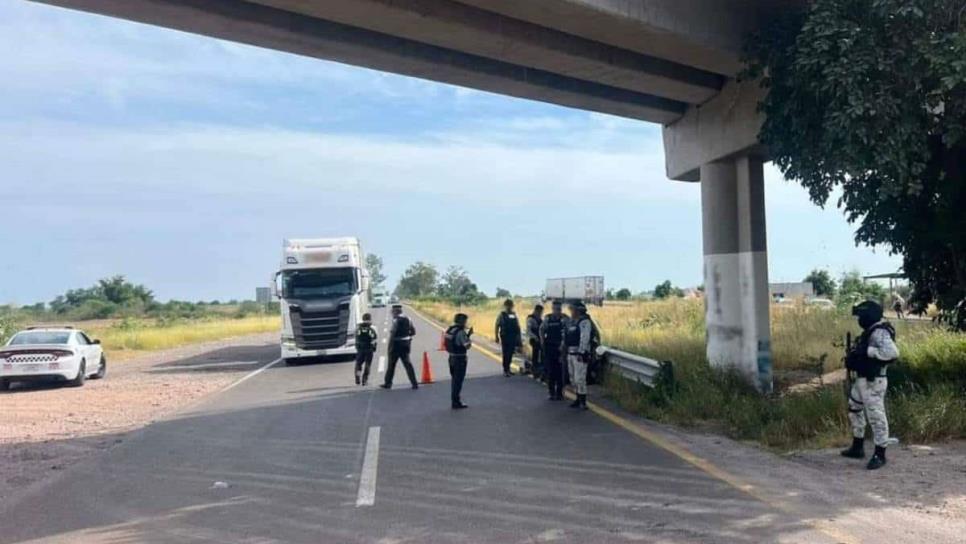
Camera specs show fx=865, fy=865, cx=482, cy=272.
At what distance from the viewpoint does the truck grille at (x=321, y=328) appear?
24.6 m

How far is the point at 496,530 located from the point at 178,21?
739 cm

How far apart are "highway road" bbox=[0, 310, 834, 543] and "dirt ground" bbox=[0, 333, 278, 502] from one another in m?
0.49

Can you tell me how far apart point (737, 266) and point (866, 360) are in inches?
236

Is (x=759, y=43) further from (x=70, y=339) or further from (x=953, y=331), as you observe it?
(x=70, y=339)

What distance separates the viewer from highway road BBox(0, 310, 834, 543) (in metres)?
6.54

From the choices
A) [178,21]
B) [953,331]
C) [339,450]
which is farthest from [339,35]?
[953,331]

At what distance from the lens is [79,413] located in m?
15.4

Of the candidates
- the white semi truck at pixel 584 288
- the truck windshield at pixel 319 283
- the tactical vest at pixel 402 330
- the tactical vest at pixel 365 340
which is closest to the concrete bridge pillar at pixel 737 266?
the tactical vest at pixel 402 330

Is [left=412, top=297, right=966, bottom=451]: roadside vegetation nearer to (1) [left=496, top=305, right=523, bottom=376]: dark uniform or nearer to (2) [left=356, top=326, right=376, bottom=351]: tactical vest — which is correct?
(1) [left=496, top=305, right=523, bottom=376]: dark uniform

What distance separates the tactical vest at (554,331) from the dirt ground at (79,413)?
663cm

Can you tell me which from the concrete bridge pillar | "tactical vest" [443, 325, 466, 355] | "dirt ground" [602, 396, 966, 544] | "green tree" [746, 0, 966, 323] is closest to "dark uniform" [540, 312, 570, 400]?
"tactical vest" [443, 325, 466, 355]

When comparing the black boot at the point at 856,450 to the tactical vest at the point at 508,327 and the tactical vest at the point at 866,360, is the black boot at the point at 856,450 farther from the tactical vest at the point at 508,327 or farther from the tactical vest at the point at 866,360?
the tactical vest at the point at 508,327

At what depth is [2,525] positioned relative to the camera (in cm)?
716

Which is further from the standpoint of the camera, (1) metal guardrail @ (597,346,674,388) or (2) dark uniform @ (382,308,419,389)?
(2) dark uniform @ (382,308,419,389)
